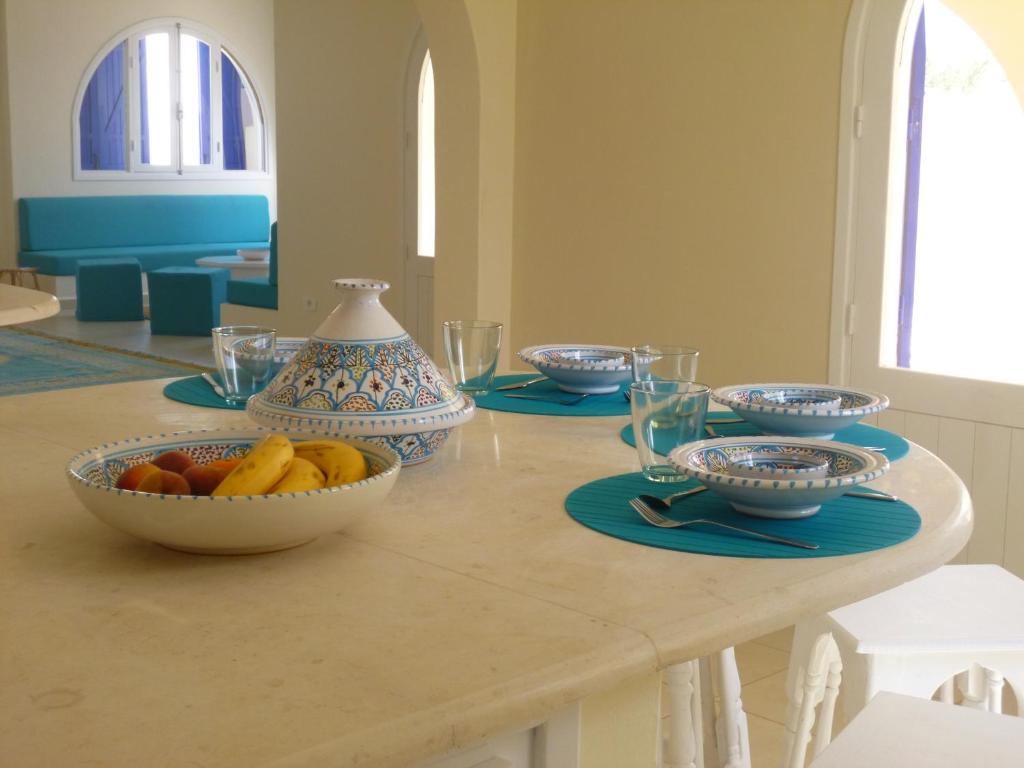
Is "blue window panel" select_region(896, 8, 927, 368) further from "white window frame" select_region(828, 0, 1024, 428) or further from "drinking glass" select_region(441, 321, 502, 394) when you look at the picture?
"drinking glass" select_region(441, 321, 502, 394)

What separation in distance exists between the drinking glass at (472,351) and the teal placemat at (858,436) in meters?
0.26

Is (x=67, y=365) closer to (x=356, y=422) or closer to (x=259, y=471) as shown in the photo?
(x=356, y=422)

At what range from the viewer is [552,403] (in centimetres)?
203

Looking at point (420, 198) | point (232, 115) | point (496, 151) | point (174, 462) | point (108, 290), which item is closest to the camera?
point (174, 462)

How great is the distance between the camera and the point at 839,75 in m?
3.56

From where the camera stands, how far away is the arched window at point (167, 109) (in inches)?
453

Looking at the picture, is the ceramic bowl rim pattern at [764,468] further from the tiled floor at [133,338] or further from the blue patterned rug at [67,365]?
the tiled floor at [133,338]

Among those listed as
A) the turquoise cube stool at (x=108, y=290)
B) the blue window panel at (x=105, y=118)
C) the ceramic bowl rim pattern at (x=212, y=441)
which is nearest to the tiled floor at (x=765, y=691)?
the ceramic bowl rim pattern at (x=212, y=441)

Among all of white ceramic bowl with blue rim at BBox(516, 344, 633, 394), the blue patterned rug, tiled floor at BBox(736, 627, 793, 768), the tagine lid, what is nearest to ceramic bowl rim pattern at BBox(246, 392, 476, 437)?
the tagine lid

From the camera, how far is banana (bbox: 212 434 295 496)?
1.17m

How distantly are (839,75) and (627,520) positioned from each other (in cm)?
257

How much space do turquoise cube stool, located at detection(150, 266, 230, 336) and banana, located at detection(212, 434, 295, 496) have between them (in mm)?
7915

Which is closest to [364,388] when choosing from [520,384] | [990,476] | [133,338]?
[520,384]

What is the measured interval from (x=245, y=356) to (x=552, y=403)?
506 mm
